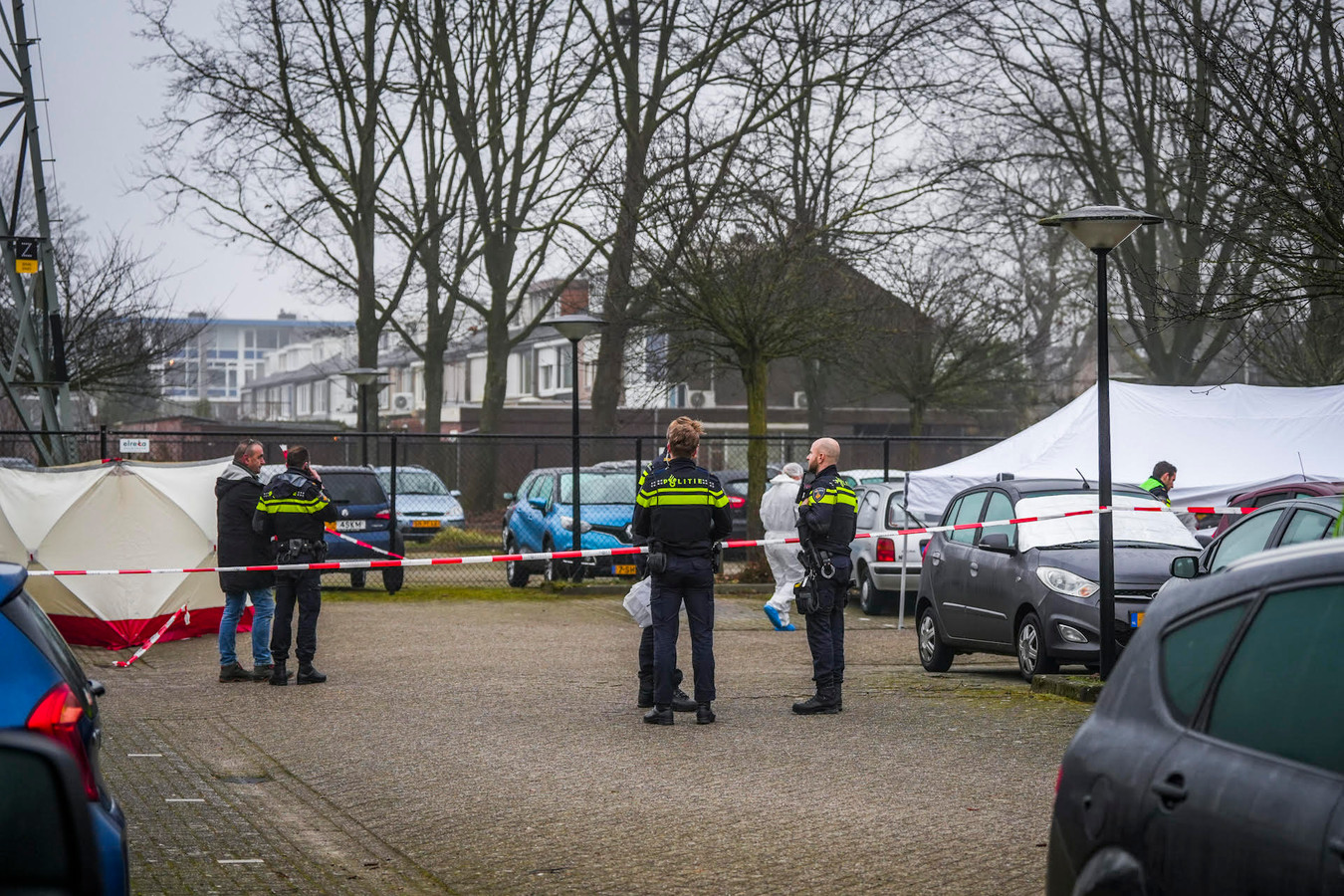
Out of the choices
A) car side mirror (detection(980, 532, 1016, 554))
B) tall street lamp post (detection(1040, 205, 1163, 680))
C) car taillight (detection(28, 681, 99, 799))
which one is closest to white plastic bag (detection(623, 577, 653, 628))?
car side mirror (detection(980, 532, 1016, 554))

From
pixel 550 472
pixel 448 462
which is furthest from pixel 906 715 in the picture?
pixel 448 462

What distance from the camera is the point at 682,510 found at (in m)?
10.4

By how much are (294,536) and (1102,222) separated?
6594 millimetres

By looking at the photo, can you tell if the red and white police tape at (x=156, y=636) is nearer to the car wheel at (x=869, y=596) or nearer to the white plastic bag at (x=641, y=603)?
the white plastic bag at (x=641, y=603)

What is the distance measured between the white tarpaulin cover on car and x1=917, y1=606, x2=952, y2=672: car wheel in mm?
6978

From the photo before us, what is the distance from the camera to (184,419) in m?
59.2

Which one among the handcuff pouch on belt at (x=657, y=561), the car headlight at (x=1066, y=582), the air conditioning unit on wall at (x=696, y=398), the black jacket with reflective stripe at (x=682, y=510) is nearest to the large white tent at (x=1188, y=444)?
the car headlight at (x=1066, y=582)

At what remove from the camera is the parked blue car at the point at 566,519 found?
22.1m

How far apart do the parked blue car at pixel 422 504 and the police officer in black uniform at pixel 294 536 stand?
13.6 m

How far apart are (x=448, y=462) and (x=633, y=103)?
32.8 feet

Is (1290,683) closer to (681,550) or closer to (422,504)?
(681,550)

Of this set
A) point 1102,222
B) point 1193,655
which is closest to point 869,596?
point 1102,222

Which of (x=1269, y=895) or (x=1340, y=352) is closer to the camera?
(x=1269, y=895)

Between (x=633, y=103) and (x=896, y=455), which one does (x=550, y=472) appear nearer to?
(x=633, y=103)
